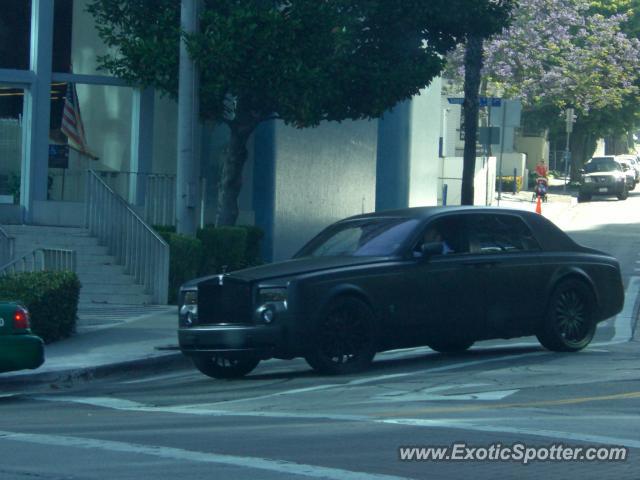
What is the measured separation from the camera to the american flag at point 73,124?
22500 mm

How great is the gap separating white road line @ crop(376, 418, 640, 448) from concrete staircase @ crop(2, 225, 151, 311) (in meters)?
10.5

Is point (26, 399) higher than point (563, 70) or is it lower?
lower

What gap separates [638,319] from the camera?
61.8 ft

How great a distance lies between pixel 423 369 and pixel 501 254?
1603 mm

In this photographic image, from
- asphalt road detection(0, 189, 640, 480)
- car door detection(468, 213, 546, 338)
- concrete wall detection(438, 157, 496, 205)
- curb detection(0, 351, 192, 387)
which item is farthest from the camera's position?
concrete wall detection(438, 157, 496, 205)

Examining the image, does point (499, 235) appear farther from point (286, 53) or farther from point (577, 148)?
point (577, 148)

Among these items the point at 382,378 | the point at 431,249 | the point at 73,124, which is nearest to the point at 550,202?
the point at 73,124

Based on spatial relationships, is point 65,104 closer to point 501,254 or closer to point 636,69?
point 501,254

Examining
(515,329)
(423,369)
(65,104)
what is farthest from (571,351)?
(65,104)

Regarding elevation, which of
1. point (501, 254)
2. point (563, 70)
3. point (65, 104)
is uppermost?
point (563, 70)

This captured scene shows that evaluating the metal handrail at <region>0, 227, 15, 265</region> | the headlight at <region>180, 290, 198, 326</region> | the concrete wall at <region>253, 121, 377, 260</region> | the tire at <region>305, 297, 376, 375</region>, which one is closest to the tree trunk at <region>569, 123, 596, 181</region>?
the concrete wall at <region>253, 121, 377, 260</region>

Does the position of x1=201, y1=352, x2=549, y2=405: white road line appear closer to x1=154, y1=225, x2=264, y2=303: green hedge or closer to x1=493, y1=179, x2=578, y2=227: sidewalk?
x1=154, y1=225, x2=264, y2=303: green hedge

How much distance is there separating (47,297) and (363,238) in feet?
13.2

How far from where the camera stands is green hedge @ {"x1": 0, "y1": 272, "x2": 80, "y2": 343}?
1470 cm
